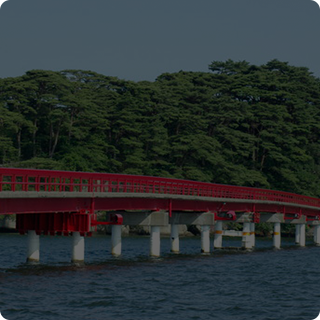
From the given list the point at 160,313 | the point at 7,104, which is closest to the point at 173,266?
the point at 160,313

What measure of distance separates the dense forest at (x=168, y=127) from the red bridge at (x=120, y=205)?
26.3 metres

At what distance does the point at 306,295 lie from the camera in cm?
4075

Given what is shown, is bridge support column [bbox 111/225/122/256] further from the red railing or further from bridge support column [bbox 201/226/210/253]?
bridge support column [bbox 201/226/210/253]

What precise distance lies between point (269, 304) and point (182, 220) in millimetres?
28979

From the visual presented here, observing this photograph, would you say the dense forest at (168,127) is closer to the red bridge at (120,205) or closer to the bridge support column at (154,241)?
the red bridge at (120,205)

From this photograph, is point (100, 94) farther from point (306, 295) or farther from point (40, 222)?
point (306, 295)

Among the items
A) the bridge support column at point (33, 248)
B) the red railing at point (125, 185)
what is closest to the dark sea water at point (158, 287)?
the bridge support column at point (33, 248)

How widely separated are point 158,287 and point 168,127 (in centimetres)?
7515

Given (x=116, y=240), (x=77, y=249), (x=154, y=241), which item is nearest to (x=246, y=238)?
(x=154, y=241)

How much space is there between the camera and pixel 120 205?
54531mm

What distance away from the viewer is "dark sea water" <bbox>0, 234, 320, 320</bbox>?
112ft

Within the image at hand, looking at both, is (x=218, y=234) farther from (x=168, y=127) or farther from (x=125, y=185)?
(x=168, y=127)

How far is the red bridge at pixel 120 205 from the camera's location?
44.7 metres

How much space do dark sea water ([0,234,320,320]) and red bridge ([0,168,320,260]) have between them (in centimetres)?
274
